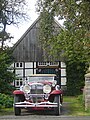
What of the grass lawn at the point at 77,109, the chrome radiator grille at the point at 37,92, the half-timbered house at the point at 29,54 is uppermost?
the half-timbered house at the point at 29,54

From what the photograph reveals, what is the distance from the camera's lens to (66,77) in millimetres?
35875

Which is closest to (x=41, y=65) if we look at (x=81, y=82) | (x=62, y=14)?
(x=81, y=82)

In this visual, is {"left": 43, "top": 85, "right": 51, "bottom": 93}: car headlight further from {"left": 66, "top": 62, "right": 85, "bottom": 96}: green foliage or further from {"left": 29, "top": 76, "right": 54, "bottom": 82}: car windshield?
{"left": 66, "top": 62, "right": 85, "bottom": 96}: green foliage

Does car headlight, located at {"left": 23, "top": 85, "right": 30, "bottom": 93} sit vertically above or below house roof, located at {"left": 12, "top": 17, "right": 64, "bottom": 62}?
below

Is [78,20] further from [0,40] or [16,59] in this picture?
[0,40]

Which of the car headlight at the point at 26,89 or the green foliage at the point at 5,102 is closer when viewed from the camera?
the car headlight at the point at 26,89

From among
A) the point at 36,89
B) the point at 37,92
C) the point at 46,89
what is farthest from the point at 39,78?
the point at 46,89

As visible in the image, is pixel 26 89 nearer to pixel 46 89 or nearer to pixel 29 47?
pixel 46 89

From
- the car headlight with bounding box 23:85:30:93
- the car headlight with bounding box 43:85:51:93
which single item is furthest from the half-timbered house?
the car headlight with bounding box 43:85:51:93

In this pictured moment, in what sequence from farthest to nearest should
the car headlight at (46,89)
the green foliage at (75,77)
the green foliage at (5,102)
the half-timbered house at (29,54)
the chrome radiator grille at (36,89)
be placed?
the half-timbered house at (29,54) < the green foliage at (75,77) < the green foliage at (5,102) < the chrome radiator grille at (36,89) < the car headlight at (46,89)

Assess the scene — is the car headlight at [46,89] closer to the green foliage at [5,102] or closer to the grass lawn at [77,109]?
the grass lawn at [77,109]

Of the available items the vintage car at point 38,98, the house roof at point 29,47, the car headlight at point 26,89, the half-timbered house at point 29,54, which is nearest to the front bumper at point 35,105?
the vintage car at point 38,98

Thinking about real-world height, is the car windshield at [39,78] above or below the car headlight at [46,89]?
above

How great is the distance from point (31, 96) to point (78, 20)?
4.48m
